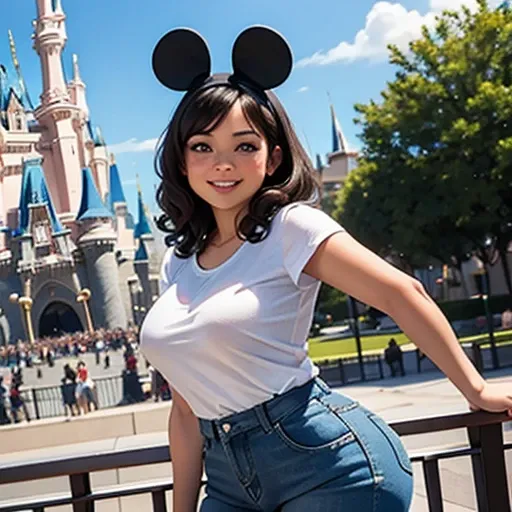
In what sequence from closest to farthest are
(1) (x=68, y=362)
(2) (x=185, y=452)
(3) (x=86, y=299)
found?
1. (2) (x=185, y=452)
2. (1) (x=68, y=362)
3. (3) (x=86, y=299)

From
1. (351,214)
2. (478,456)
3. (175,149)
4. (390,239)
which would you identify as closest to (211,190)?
(175,149)

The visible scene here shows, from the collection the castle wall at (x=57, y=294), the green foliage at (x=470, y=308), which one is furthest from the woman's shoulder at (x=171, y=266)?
the green foliage at (x=470, y=308)

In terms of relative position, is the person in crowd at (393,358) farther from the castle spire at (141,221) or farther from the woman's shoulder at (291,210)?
the woman's shoulder at (291,210)

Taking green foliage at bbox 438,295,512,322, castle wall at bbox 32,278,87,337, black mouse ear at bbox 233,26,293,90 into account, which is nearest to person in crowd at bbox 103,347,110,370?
castle wall at bbox 32,278,87,337

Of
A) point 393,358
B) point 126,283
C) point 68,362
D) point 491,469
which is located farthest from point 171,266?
point 126,283

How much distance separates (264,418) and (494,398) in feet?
1.58

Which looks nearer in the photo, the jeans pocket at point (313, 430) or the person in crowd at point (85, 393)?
the jeans pocket at point (313, 430)

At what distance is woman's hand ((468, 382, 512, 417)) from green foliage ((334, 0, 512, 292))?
14.6 metres

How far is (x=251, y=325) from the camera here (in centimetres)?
133

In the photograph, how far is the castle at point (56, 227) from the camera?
1677cm

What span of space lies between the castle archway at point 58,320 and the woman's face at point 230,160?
15.7 metres

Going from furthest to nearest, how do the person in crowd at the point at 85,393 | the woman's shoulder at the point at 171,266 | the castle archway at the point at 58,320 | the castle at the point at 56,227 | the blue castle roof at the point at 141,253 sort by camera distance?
1. the blue castle roof at the point at 141,253
2. the castle at the point at 56,227
3. the castle archway at the point at 58,320
4. the person in crowd at the point at 85,393
5. the woman's shoulder at the point at 171,266

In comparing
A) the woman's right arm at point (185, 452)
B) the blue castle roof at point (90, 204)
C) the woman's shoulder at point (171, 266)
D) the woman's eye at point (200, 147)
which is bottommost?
the woman's right arm at point (185, 452)

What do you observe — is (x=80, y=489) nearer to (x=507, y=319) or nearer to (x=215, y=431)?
(x=215, y=431)
